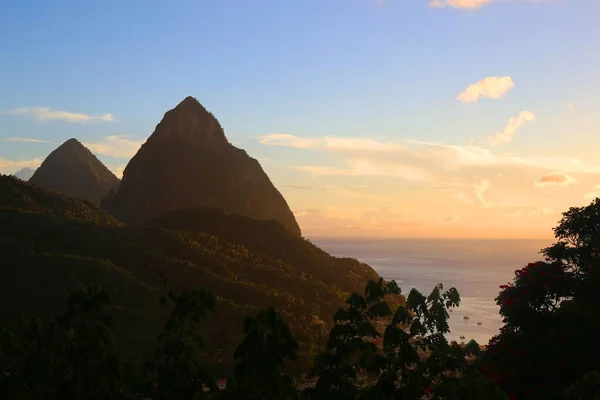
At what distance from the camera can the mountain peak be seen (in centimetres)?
17648

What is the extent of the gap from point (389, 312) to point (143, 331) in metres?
58.5

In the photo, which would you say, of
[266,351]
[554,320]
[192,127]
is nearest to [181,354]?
[266,351]

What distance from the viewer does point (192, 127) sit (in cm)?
17700

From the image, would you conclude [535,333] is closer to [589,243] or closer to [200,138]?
[589,243]

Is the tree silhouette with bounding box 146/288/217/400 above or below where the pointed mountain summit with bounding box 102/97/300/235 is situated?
below

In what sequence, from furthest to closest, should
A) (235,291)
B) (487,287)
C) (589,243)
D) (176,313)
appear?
(487,287) < (235,291) < (589,243) < (176,313)

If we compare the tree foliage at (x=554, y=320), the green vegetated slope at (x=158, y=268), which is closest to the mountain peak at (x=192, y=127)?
the green vegetated slope at (x=158, y=268)

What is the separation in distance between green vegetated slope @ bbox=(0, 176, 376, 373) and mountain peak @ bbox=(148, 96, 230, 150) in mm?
59255

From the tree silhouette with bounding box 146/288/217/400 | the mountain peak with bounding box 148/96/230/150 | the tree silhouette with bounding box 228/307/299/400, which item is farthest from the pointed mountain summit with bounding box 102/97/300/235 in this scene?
the tree silhouette with bounding box 228/307/299/400

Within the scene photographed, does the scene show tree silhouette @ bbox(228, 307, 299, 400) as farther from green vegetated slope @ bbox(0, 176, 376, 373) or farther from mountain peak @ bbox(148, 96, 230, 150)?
mountain peak @ bbox(148, 96, 230, 150)

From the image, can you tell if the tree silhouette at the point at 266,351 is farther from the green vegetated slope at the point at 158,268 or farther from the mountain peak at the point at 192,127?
the mountain peak at the point at 192,127

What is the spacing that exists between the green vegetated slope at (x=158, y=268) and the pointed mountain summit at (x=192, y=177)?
43.1m

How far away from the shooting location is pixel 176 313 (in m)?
7.64

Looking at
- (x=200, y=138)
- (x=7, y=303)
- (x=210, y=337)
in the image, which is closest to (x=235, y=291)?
(x=210, y=337)
